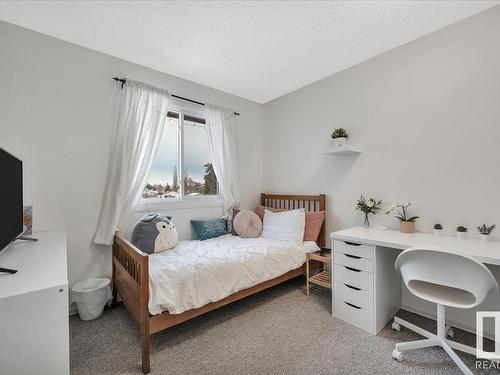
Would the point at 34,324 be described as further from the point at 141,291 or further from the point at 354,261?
the point at 354,261

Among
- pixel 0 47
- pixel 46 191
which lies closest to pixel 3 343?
pixel 46 191

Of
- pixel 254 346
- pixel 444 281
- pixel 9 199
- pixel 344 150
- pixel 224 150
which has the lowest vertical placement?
pixel 254 346

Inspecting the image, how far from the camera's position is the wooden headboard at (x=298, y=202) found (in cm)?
296

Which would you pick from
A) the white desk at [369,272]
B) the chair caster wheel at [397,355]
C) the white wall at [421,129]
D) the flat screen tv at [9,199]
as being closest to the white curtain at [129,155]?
the flat screen tv at [9,199]

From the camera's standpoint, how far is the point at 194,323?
2059 millimetres

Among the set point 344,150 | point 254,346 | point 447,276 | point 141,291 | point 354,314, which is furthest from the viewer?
point 344,150

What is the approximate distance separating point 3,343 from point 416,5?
120 inches

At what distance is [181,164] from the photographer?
297 cm

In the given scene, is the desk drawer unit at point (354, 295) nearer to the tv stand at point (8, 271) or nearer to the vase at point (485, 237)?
the vase at point (485, 237)

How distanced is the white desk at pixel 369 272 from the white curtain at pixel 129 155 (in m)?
2.03

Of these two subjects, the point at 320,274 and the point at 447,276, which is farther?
the point at 320,274

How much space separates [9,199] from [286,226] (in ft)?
7.80

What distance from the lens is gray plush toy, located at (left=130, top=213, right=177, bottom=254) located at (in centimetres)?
224

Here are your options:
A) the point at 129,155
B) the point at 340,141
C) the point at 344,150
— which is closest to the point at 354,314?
the point at 344,150
